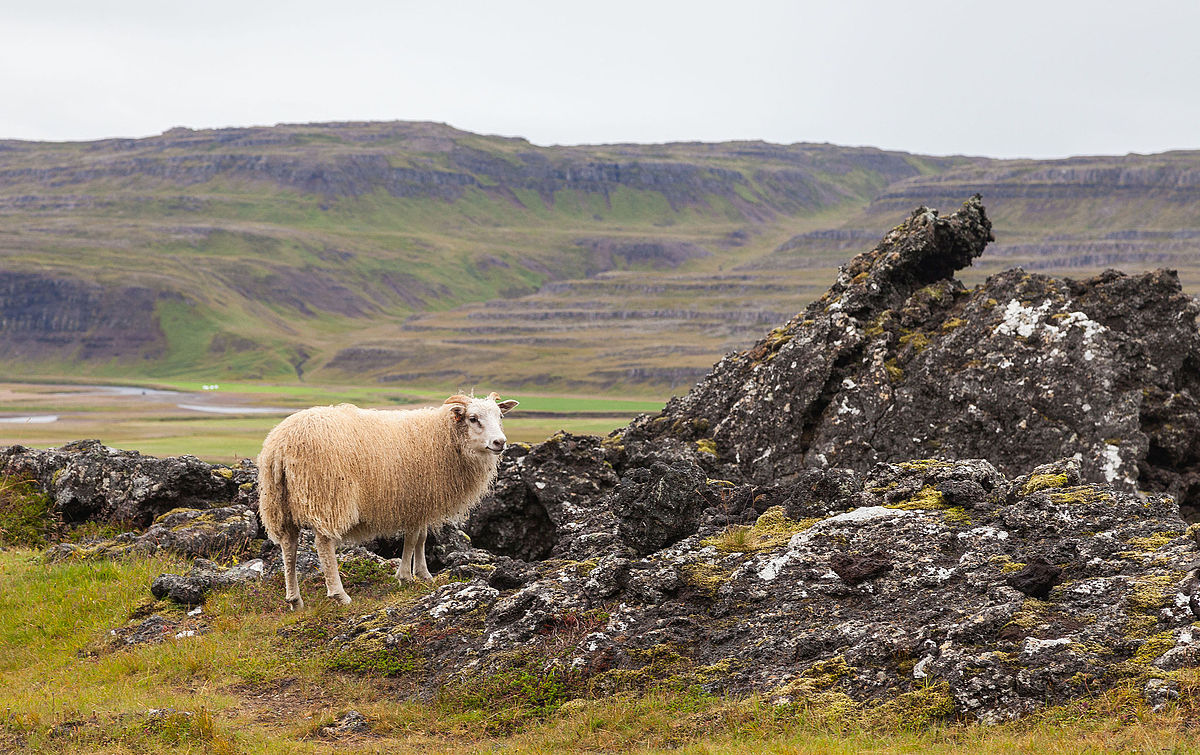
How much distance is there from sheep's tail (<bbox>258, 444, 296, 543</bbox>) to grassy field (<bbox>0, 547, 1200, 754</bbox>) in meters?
1.11

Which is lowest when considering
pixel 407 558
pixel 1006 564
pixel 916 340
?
pixel 407 558

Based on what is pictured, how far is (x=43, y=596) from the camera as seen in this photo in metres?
14.8

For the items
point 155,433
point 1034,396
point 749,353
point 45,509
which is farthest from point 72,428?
point 1034,396

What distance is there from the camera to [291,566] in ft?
46.2

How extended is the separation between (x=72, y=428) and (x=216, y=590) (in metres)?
89.7

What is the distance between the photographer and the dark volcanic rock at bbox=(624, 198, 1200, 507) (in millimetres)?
16500

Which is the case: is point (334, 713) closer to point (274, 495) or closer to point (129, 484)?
point (274, 495)

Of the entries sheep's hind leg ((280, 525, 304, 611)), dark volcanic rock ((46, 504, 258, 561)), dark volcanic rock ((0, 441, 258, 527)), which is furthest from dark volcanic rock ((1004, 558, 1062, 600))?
dark volcanic rock ((0, 441, 258, 527))

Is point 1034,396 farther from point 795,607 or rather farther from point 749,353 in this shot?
point 795,607

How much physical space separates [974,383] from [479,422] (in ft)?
28.4

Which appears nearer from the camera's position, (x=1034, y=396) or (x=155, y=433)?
(x=1034, y=396)

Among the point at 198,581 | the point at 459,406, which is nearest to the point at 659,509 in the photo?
the point at 459,406

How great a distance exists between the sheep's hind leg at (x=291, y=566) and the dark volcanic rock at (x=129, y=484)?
558 centimetres

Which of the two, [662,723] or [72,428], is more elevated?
[662,723]
